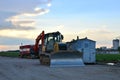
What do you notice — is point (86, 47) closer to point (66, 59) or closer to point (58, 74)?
point (66, 59)

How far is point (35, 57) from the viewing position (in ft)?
221

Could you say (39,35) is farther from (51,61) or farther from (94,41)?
(51,61)

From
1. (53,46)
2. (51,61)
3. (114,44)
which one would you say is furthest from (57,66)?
(114,44)

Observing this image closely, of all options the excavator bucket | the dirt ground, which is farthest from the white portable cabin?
the dirt ground

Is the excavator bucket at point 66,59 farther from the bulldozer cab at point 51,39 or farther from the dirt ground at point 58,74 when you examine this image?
the bulldozer cab at point 51,39

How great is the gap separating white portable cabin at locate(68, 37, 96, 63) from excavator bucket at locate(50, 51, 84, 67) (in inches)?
213

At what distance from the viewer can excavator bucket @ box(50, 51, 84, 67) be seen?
1387 inches

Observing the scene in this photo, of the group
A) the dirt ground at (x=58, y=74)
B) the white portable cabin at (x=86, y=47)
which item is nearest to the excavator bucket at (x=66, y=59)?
the dirt ground at (x=58, y=74)

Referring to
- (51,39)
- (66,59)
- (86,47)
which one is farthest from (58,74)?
(51,39)

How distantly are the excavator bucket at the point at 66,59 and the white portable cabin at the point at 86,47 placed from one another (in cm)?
542

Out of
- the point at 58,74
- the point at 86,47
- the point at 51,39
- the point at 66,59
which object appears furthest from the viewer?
the point at 51,39

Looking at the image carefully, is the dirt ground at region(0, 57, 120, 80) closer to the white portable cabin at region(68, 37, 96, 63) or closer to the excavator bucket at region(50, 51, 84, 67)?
the excavator bucket at region(50, 51, 84, 67)

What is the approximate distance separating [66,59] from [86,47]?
22.4ft

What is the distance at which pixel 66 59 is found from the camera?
118 feet
